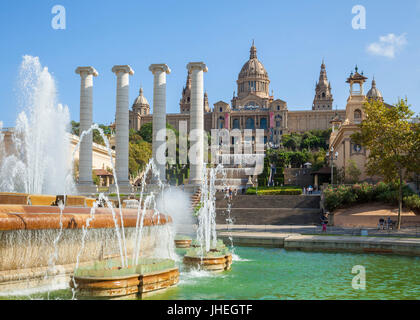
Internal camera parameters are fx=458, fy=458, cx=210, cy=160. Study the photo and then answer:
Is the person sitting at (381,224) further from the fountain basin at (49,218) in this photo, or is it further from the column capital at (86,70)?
the column capital at (86,70)

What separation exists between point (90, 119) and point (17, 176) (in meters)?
7.82

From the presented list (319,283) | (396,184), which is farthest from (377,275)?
(396,184)

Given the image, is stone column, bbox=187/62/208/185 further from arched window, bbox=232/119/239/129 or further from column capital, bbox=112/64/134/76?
arched window, bbox=232/119/239/129

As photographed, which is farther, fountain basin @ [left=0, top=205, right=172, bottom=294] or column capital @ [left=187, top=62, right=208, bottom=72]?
column capital @ [left=187, top=62, right=208, bottom=72]

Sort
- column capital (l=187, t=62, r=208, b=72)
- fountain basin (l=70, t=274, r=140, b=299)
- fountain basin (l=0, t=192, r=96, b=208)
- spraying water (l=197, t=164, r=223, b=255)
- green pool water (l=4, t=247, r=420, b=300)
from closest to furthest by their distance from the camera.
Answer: fountain basin (l=70, t=274, r=140, b=299), green pool water (l=4, t=247, r=420, b=300), fountain basin (l=0, t=192, r=96, b=208), spraying water (l=197, t=164, r=223, b=255), column capital (l=187, t=62, r=208, b=72)

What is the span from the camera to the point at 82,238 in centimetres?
1071

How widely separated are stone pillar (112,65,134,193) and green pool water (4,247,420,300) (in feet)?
74.3

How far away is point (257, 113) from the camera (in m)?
139

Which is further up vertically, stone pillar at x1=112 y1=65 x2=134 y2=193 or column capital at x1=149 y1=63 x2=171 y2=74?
column capital at x1=149 y1=63 x2=171 y2=74

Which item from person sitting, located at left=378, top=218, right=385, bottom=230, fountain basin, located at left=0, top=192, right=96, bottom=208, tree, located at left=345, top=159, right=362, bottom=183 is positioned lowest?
person sitting, located at left=378, top=218, right=385, bottom=230

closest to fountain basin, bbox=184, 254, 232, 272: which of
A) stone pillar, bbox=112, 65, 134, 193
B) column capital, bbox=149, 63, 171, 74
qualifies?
stone pillar, bbox=112, 65, 134, 193

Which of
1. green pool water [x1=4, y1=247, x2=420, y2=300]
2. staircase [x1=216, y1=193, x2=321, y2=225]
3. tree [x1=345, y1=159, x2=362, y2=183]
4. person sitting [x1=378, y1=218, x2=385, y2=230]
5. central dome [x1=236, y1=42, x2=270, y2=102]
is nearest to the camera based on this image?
green pool water [x1=4, y1=247, x2=420, y2=300]

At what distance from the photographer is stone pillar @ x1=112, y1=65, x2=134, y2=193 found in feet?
126

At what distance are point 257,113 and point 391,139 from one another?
11301 cm
